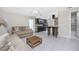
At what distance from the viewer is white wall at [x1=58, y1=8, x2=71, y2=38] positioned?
1.90 m

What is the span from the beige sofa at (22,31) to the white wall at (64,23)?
69 cm

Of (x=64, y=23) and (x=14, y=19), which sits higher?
(x=14, y=19)

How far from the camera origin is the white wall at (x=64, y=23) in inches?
74.9

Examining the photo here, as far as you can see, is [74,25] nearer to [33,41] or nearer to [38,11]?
[38,11]

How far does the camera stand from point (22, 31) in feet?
6.18

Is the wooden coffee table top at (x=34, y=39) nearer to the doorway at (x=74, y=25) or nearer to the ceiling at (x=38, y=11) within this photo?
the ceiling at (x=38, y=11)

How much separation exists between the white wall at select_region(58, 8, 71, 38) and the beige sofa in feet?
2.27

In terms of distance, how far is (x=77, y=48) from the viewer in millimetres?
1841

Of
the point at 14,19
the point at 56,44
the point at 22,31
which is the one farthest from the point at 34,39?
the point at 14,19

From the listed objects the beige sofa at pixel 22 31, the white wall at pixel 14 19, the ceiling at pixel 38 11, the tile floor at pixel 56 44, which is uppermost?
the ceiling at pixel 38 11

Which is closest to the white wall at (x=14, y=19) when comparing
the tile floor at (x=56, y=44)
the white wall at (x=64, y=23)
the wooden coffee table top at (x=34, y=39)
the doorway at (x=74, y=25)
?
the wooden coffee table top at (x=34, y=39)

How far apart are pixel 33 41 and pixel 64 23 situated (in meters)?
0.79

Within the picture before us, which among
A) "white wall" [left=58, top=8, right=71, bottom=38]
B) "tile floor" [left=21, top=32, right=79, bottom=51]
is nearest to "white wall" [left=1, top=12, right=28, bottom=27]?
"tile floor" [left=21, top=32, right=79, bottom=51]
